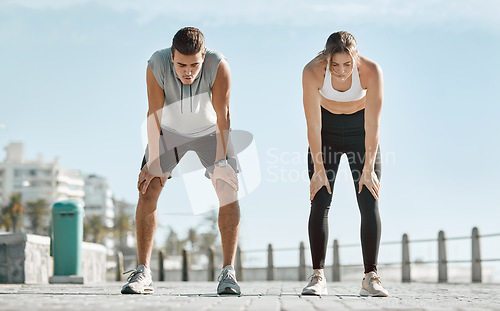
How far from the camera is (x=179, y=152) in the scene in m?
5.36

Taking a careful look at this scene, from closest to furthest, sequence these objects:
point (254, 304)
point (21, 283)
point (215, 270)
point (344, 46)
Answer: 1. point (254, 304)
2. point (344, 46)
3. point (21, 283)
4. point (215, 270)

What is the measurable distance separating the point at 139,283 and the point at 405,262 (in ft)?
40.6

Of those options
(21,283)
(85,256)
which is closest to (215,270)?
(85,256)

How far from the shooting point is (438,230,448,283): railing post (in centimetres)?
1524

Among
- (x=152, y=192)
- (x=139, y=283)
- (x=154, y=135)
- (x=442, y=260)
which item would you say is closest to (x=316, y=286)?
(x=139, y=283)

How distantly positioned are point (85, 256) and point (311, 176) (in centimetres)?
947

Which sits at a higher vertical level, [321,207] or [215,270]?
[321,207]

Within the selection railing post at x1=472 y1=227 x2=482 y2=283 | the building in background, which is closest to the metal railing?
railing post at x1=472 y1=227 x2=482 y2=283

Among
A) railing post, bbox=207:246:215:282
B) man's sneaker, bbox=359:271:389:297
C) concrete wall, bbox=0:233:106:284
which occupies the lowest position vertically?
railing post, bbox=207:246:215:282

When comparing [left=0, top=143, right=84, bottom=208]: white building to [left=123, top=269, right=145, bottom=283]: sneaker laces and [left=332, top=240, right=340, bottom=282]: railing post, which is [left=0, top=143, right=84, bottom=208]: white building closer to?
[left=332, top=240, right=340, bottom=282]: railing post

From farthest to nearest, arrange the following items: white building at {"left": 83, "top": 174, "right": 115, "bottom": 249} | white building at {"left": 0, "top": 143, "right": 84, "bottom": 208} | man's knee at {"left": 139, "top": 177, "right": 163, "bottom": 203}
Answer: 1. white building at {"left": 83, "top": 174, "right": 115, "bottom": 249}
2. white building at {"left": 0, "top": 143, "right": 84, "bottom": 208}
3. man's knee at {"left": 139, "top": 177, "right": 163, "bottom": 203}

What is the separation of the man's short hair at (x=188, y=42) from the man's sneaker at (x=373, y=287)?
195 centimetres

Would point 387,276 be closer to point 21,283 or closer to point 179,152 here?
point 21,283

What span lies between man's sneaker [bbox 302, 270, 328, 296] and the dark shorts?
0.94 m
